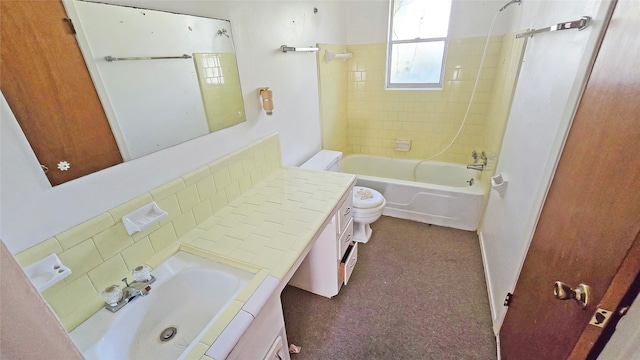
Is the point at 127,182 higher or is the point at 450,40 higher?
the point at 450,40

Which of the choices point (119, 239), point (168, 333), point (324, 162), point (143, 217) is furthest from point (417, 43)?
point (168, 333)

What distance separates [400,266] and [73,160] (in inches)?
79.6

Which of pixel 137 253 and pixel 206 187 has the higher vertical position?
pixel 206 187

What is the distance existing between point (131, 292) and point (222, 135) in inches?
31.2

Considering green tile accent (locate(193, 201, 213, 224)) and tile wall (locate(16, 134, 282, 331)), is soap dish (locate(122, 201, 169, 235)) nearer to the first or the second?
tile wall (locate(16, 134, 282, 331))

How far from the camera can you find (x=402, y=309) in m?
1.72

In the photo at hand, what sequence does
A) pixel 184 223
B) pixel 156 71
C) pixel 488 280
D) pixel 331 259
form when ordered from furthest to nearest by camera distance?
pixel 488 280
pixel 331 259
pixel 184 223
pixel 156 71

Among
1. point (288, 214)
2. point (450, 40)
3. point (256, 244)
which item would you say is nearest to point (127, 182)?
point (256, 244)

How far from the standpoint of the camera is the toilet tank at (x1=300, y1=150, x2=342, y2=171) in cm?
218

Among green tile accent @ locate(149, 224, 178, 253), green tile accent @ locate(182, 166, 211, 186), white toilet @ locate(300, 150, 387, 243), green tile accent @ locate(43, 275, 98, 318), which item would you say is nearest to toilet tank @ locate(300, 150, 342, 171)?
white toilet @ locate(300, 150, 387, 243)

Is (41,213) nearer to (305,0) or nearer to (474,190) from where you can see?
(305,0)

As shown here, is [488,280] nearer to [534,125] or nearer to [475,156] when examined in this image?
[534,125]

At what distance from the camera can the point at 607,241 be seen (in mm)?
628

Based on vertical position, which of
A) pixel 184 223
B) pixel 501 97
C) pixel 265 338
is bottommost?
pixel 265 338
